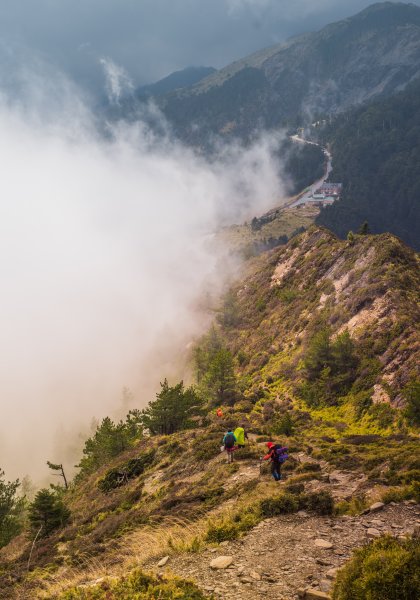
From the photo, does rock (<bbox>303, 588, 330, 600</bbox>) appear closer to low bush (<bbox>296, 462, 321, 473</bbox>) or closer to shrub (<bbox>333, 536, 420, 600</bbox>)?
Result: shrub (<bbox>333, 536, 420, 600</bbox>)

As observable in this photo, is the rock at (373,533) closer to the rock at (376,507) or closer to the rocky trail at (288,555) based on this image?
the rocky trail at (288,555)

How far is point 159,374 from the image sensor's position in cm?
13538

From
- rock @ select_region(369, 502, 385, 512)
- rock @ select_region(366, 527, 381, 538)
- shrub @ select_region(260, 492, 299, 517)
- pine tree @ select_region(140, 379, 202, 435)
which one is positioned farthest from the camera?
pine tree @ select_region(140, 379, 202, 435)

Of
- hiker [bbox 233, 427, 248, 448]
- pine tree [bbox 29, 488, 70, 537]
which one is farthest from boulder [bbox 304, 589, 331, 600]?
pine tree [bbox 29, 488, 70, 537]

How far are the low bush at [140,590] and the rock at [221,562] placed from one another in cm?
150

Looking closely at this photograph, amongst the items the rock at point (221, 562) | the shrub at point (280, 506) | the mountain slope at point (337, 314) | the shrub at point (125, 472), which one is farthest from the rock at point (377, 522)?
the mountain slope at point (337, 314)

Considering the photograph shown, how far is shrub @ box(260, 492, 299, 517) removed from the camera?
16.3m

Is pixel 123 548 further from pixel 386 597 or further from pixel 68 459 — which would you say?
pixel 68 459

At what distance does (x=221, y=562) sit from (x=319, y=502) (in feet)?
17.1

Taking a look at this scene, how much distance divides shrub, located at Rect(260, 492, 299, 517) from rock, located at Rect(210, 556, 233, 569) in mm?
3862

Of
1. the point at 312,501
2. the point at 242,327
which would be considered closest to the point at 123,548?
the point at 312,501

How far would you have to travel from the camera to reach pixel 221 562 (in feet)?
41.4

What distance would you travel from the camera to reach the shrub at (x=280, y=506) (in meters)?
16.3

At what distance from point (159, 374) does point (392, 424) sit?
10161cm
